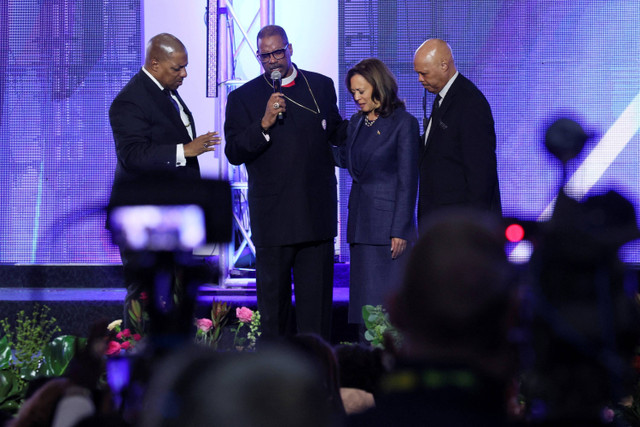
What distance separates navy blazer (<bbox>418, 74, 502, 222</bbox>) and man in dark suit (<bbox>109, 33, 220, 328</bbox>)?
0.92m

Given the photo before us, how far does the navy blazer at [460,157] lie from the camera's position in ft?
10.2

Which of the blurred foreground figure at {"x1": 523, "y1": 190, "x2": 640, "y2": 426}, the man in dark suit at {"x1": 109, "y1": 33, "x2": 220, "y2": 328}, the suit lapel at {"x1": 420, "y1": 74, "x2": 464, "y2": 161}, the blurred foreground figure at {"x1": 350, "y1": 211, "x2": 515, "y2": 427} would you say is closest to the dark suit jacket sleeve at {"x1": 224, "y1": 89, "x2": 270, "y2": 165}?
the man in dark suit at {"x1": 109, "y1": 33, "x2": 220, "y2": 328}

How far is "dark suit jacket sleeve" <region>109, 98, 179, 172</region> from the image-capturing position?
3.27m

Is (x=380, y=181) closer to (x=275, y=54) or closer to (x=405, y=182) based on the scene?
(x=405, y=182)

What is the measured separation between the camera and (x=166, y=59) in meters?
3.44

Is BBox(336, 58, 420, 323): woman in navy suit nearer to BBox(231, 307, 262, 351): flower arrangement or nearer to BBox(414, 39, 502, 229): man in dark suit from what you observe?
BBox(414, 39, 502, 229): man in dark suit

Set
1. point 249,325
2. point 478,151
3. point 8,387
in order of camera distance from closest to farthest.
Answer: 1. point 8,387
2. point 478,151
3. point 249,325

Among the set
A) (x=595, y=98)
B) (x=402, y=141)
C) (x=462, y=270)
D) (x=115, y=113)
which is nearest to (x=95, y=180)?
(x=115, y=113)

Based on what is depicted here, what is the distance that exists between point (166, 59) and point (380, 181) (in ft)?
3.64

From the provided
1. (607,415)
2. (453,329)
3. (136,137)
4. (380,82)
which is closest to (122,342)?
(136,137)

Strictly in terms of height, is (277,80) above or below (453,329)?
above

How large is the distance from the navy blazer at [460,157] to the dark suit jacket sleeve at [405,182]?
46mm

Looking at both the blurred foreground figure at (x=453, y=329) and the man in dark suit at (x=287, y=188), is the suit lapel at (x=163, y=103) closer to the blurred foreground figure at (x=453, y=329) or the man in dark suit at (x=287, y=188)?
the man in dark suit at (x=287, y=188)

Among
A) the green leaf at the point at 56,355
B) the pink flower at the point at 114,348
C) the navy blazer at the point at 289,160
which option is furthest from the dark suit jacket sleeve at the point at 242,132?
the green leaf at the point at 56,355
